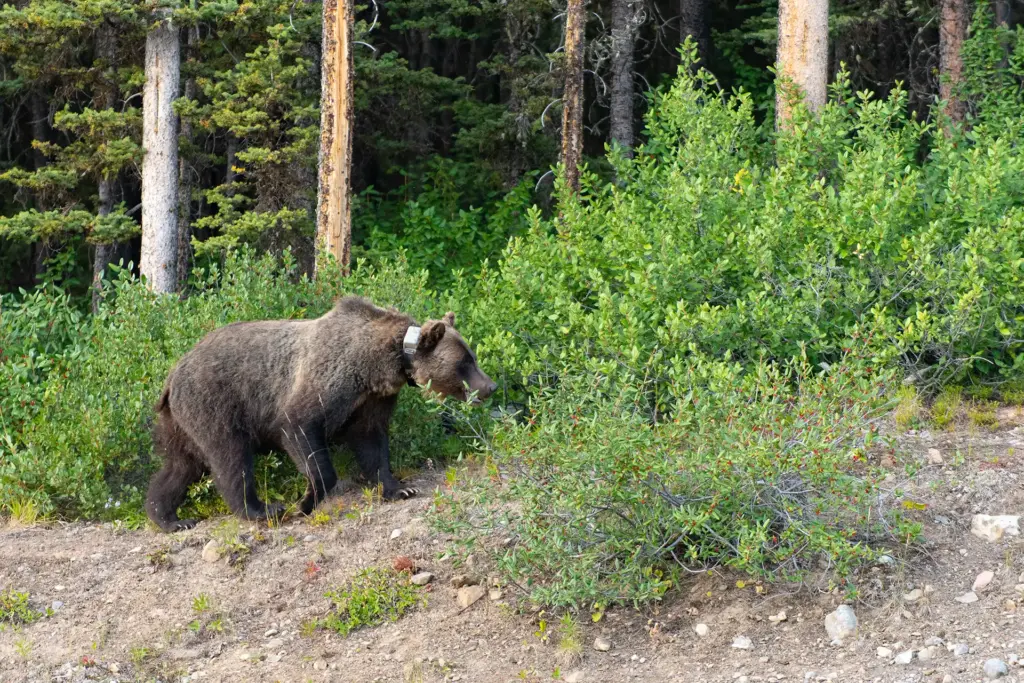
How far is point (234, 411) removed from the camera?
8539 millimetres

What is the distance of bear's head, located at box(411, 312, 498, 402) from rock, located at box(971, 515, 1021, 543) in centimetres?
325

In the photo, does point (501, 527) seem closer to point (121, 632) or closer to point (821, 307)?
point (121, 632)

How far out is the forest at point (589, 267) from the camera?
667 cm

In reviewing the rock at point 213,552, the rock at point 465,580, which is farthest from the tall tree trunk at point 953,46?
the rock at point 213,552

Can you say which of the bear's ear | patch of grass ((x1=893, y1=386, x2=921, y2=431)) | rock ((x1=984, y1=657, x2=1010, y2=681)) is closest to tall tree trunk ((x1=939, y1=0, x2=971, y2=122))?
patch of grass ((x1=893, y1=386, x2=921, y2=431))

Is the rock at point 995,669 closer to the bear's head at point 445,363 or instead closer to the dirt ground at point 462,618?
the dirt ground at point 462,618

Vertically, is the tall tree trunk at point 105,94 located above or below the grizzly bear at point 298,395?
above

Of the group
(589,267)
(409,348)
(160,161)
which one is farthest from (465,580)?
(160,161)

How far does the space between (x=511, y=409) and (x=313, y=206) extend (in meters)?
7.14

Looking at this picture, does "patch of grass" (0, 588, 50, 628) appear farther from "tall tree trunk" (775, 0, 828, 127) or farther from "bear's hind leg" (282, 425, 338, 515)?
"tall tree trunk" (775, 0, 828, 127)

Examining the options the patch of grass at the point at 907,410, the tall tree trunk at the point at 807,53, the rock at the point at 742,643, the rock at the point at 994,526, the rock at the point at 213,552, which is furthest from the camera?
the tall tree trunk at the point at 807,53

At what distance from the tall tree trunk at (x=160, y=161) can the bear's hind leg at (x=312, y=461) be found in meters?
7.02

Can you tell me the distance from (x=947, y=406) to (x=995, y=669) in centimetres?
360

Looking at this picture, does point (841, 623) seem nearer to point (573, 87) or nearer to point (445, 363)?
point (445, 363)
